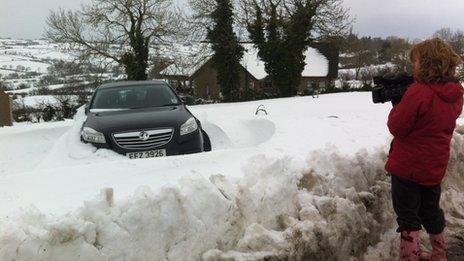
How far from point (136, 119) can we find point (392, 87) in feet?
13.9

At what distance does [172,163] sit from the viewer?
4.68 meters

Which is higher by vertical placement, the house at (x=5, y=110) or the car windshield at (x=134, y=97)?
the car windshield at (x=134, y=97)

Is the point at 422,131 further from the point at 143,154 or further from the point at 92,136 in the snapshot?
the point at 92,136

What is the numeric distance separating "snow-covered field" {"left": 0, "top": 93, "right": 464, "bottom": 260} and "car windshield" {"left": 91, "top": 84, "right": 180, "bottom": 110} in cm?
325

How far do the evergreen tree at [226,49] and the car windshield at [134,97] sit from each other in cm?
2517

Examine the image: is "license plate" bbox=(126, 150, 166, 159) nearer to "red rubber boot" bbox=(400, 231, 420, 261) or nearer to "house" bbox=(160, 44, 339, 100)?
"red rubber boot" bbox=(400, 231, 420, 261)

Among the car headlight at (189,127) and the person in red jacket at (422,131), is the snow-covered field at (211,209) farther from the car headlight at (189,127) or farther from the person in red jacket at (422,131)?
the car headlight at (189,127)

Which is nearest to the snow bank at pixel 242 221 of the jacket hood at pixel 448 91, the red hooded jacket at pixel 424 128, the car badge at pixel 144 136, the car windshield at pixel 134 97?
the red hooded jacket at pixel 424 128

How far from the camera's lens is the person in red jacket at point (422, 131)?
3.32 meters

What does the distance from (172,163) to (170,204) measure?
3.74 ft

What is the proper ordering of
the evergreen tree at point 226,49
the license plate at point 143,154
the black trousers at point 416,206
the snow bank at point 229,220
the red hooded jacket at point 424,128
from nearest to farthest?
the snow bank at point 229,220, the red hooded jacket at point 424,128, the black trousers at point 416,206, the license plate at point 143,154, the evergreen tree at point 226,49

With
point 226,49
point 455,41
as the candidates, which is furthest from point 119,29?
point 455,41

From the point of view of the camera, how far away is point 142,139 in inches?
267

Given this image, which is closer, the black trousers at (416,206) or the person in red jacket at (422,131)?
the person in red jacket at (422,131)
